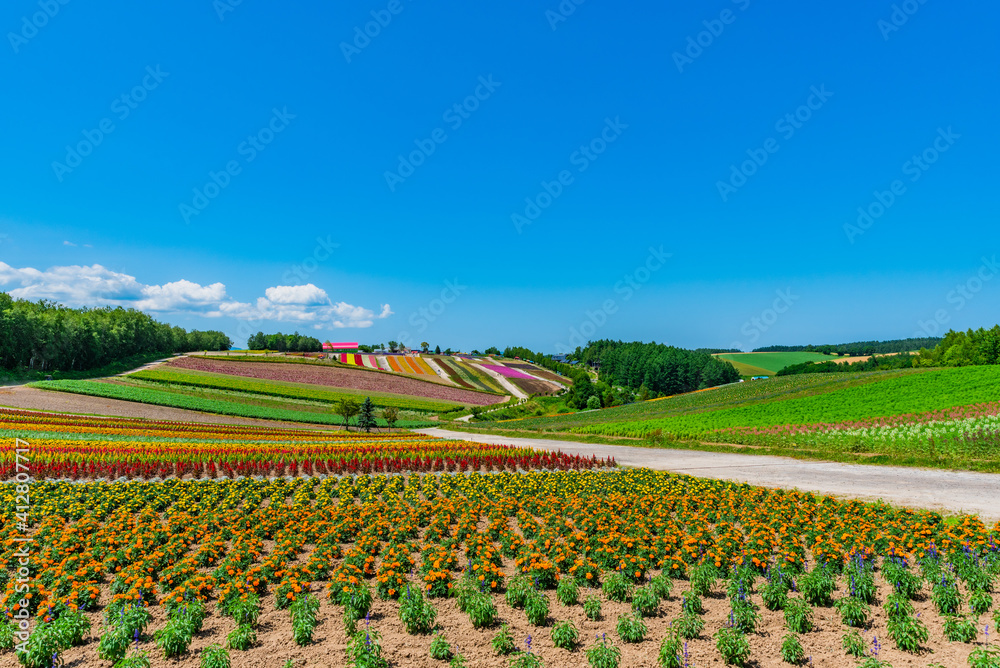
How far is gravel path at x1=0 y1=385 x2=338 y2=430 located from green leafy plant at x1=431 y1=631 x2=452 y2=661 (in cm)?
5111

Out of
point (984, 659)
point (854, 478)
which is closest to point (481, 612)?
point (984, 659)

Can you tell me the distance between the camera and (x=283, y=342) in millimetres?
177250

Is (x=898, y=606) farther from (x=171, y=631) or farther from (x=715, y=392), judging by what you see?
(x=715, y=392)

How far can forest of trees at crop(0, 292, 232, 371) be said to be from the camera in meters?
75.9

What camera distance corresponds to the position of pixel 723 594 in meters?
9.66

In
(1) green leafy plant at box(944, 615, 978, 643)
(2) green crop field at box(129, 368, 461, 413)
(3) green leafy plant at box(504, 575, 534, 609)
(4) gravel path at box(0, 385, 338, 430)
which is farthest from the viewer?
(2) green crop field at box(129, 368, 461, 413)

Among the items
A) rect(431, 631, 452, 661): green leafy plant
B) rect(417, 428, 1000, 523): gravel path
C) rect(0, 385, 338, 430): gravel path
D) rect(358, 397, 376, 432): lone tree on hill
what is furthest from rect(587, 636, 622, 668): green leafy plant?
rect(0, 385, 338, 430): gravel path

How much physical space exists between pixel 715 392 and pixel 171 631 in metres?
77.6

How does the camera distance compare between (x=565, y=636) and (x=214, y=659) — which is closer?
(x=214, y=659)

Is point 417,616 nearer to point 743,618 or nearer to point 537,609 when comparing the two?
point 537,609

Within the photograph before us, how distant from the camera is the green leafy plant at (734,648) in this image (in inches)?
272

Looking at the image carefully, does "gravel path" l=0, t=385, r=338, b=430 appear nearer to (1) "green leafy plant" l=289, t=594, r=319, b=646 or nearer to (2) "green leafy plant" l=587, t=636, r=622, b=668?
(1) "green leafy plant" l=289, t=594, r=319, b=646

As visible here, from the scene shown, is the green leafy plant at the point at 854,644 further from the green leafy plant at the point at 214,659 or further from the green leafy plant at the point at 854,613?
the green leafy plant at the point at 214,659

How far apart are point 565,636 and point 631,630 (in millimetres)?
1104
